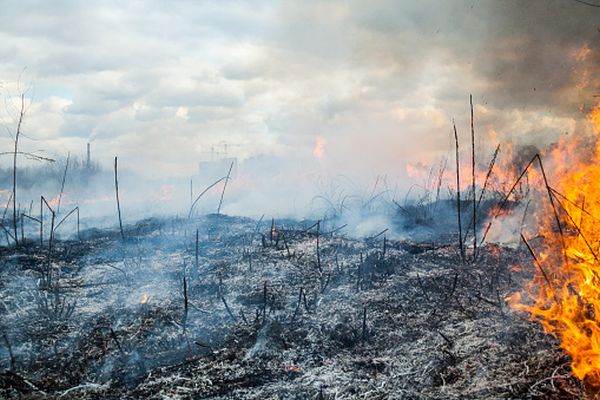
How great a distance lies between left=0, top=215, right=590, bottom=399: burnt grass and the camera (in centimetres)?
548

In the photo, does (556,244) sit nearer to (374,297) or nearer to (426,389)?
(374,297)

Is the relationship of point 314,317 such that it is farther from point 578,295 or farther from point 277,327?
point 578,295

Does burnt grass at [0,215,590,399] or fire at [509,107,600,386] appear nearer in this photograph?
fire at [509,107,600,386]

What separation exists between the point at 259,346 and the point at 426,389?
2.67m

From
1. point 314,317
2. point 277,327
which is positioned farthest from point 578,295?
point 277,327

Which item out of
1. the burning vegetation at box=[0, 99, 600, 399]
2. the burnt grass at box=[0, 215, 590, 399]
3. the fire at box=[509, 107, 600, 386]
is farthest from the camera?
the burnt grass at box=[0, 215, 590, 399]

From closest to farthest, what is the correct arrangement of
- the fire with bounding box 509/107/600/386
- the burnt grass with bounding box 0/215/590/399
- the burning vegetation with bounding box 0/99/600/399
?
the fire with bounding box 509/107/600/386 → the burning vegetation with bounding box 0/99/600/399 → the burnt grass with bounding box 0/215/590/399

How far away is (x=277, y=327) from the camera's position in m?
7.41

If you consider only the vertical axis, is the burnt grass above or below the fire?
below

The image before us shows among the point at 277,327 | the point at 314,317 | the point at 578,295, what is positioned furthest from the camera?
the point at 314,317

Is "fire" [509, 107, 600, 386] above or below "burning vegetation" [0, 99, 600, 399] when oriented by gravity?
above

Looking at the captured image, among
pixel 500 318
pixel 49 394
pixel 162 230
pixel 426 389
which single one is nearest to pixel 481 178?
pixel 162 230

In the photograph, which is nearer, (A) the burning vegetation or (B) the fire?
(B) the fire

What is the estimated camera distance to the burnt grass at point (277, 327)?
18.0ft
